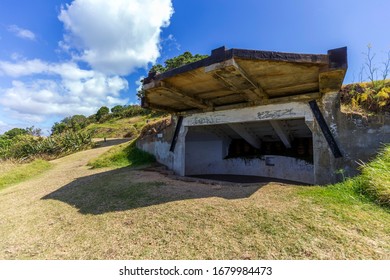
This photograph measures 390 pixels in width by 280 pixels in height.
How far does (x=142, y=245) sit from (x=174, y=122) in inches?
237

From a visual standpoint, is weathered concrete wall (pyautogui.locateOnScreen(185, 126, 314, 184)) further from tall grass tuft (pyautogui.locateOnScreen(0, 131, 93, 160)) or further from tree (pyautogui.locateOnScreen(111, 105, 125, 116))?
tree (pyautogui.locateOnScreen(111, 105, 125, 116))

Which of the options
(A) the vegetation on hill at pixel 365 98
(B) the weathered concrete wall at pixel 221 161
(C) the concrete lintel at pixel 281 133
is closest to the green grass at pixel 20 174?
(B) the weathered concrete wall at pixel 221 161

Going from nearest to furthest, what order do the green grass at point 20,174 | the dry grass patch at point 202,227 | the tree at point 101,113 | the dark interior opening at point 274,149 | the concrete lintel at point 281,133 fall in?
the dry grass patch at point 202,227 → the concrete lintel at point 281,133 → the dark interior opening at point 274,149 → the green grass at point 20,174 → the tree at point 101,113

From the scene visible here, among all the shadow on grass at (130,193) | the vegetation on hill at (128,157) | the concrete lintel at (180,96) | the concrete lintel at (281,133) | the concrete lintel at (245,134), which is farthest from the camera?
the vegetation on hill at (128,157)

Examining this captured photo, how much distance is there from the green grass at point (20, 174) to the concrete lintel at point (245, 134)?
898cm

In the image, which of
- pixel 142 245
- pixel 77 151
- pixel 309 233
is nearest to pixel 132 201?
pixel 142 245

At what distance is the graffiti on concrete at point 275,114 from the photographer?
5.45 m

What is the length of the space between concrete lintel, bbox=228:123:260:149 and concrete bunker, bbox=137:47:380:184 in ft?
0.16

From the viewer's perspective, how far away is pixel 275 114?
5.69m

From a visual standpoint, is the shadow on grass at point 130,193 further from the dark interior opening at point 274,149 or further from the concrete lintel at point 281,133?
the dark interior opening at point 274,149

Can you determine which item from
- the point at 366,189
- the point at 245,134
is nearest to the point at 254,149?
the point at 245,134

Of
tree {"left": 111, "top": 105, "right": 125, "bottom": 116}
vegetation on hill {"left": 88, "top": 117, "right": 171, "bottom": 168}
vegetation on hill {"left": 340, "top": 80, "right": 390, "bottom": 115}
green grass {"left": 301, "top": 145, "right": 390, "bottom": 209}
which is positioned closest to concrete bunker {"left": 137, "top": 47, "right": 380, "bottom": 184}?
vegetation on hill {"left": 340, "top": 80, "right": 390, "bottom": 115}

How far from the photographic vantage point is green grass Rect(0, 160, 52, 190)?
27.5ft
